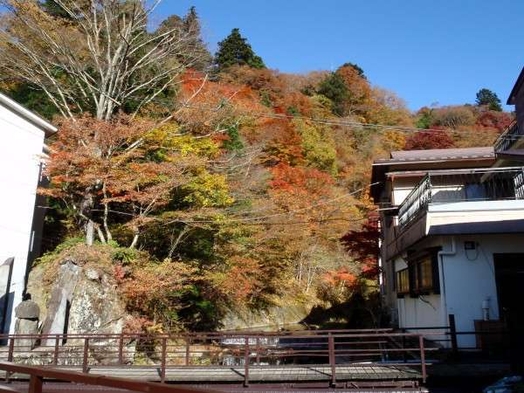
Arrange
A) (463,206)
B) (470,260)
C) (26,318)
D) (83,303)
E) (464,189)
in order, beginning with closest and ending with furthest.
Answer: (470,260), (463,206), (26,318), (83,303), (464,189)

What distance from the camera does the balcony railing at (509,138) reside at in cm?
1753

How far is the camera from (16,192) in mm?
16406

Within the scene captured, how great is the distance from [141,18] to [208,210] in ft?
32.2

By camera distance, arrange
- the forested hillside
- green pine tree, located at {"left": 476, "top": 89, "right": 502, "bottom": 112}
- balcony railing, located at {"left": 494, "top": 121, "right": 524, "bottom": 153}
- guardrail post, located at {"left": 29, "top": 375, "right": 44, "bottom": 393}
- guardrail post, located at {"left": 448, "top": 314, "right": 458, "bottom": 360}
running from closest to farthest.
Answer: guardrail post, located at {"left": 29, "top": 375, "right": 44, "bottom": 393} → guardrail post, located at {"left": 448, "top": 314, "right": 458, "bottom": 360} → the forested hillside → balcony railing, located at {"left": 494, "top": 121, "right": 524, "bottom": 153} → green pine tree, located at {"left": 476, "top": 89, "right": 502, "bottom": 112}

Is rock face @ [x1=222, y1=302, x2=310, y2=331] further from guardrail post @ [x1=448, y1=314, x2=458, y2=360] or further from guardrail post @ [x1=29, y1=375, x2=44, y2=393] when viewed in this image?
guardrail post @ [x1=29, y1=375, x2=44, y2=393]

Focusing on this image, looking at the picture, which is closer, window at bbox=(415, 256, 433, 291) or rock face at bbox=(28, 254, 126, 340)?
window at bbox=(415, 256, 433, 291)

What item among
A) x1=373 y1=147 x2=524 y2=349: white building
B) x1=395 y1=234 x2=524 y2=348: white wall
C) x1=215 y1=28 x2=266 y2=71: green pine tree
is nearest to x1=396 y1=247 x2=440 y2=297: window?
x1=373 y1=147 x2=524 y2=349: white building

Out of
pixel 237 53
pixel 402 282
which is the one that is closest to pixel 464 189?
pixel 402 282

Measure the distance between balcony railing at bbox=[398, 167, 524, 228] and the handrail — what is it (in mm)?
12016

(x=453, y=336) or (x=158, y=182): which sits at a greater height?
(x=158, y=182)

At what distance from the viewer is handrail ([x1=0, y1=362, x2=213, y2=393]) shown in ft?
7.45

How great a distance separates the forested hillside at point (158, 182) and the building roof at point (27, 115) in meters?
0.66

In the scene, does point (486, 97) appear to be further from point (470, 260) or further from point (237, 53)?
point (470, 260)

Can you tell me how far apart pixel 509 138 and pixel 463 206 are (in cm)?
823
